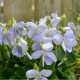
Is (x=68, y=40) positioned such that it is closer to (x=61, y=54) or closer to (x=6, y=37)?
(x=61, y=54)

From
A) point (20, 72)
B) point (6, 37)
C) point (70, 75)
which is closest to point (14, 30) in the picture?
point (6, 37)

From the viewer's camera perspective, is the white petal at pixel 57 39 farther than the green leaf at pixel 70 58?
No

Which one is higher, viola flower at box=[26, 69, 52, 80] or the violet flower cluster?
the violet flower cluster

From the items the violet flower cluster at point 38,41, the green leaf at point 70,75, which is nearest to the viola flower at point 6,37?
the violet flower cluster at point 38,41

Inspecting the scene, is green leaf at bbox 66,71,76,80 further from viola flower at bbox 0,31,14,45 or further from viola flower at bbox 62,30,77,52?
viola flower at bbox 0,31,14,45

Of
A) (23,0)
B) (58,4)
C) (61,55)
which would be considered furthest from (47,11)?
(61,55)

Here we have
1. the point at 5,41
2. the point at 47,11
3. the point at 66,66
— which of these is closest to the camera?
the point at 5,41

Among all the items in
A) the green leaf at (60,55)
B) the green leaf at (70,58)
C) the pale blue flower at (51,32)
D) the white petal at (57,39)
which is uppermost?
the pale blue flower at (51,32)

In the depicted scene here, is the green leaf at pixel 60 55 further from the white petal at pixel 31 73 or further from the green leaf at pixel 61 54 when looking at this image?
the white petal at pixel 31 73

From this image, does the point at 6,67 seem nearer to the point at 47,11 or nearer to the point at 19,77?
the point at 19,77

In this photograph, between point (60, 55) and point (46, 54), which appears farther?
point (60, 55)

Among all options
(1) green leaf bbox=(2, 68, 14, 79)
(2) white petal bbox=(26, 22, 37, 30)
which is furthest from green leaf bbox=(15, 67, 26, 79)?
(2) white petal bbox=(26, 22, 37, 30)
